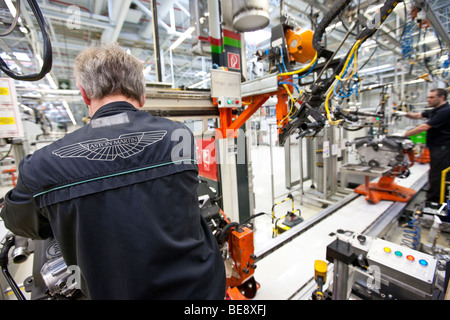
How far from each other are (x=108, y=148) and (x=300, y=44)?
1940mm

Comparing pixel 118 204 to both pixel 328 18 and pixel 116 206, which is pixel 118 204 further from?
pixel 328 18

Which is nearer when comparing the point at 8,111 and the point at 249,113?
the point at 8,111

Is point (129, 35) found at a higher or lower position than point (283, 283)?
higher

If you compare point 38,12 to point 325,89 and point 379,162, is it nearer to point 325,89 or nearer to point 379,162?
point 325,89

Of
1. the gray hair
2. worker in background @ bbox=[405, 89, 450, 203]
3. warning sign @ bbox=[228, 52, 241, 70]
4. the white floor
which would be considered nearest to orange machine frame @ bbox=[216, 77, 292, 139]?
warning sign @ bbox=[228, 52, 241, 70]

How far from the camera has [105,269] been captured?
0.71 meters

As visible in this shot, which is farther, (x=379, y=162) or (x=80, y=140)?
(x=379, y=162)

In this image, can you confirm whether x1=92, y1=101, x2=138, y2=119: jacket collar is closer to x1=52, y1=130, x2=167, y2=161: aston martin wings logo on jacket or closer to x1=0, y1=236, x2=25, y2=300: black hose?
x1=52, y1=130, x2=167, y2=161: aston martin wings logo on jacket

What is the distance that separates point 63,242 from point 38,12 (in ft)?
3.79

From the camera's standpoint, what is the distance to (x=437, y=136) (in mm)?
3418

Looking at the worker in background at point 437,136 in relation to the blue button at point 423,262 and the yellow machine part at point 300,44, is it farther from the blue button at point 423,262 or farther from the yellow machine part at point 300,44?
the blue button at point 423,262

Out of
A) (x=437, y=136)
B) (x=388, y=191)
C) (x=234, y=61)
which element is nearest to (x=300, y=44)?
(x=234, y=61)
